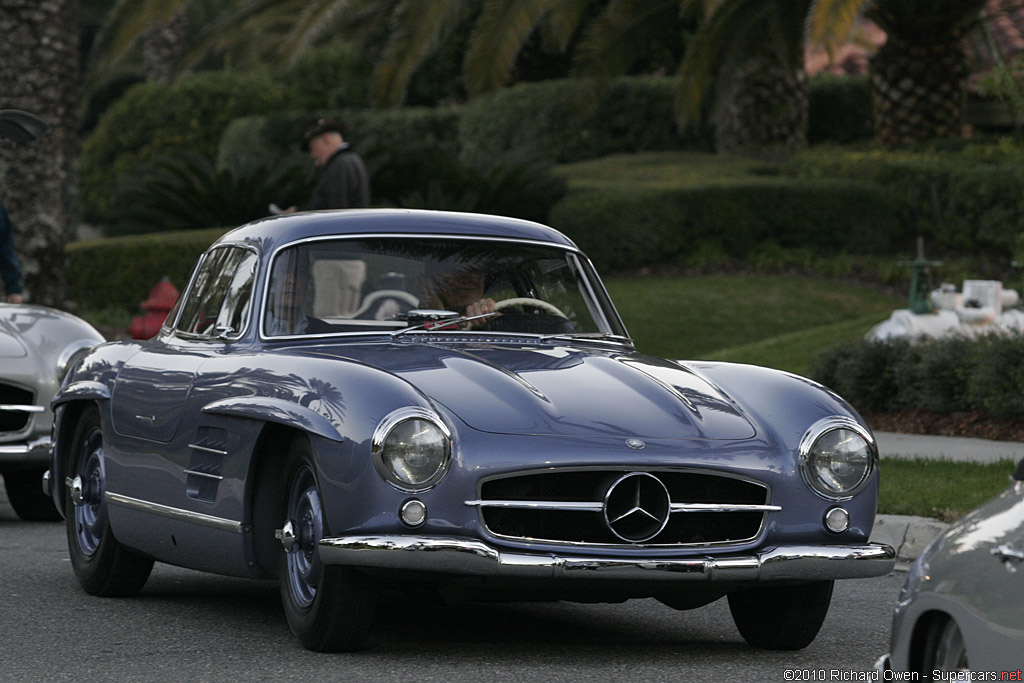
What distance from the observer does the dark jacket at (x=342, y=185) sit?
12.3 metres

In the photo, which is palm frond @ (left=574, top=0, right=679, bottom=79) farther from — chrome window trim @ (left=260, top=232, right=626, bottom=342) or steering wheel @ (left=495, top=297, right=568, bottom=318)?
steering wheel @ (left=495, top=297, right=568, bottom=318)

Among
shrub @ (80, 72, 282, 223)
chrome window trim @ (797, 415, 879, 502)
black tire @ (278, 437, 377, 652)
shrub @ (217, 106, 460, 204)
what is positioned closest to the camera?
black tire @ (278, 437, 377, 652)

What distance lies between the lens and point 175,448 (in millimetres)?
6367

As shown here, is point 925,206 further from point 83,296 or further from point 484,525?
point 484,525

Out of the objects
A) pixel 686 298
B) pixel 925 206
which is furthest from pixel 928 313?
pixel 925 206

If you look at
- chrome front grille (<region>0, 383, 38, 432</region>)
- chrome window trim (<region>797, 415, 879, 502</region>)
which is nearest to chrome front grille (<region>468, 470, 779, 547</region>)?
chrome window trim (<region>797, 415, 879, 502</region>)

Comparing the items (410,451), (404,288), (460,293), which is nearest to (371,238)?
(404,288)

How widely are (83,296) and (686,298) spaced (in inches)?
273

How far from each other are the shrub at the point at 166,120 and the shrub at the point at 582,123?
789 cm

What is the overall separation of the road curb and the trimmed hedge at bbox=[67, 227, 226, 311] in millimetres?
12485

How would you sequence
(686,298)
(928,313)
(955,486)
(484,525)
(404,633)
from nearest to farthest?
(484,525), (404,633), (955,486), (928,313), (686,298)

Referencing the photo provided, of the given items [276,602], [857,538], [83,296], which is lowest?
[83,296]

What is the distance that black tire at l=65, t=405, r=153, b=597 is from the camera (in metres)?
6.96

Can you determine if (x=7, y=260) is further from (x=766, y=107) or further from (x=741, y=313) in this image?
(x=766, y=107)
